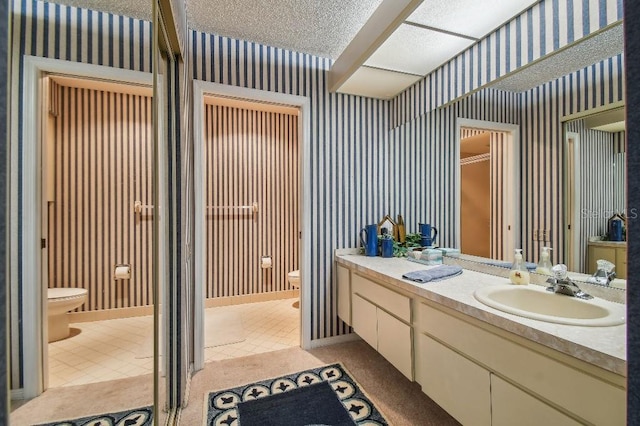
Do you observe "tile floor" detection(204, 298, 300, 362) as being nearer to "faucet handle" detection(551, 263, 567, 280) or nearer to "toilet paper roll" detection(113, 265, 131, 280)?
"toilet paper roll" detection(113, 265, 131, 280)

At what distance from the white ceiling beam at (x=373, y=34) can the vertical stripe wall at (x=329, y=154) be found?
291mm

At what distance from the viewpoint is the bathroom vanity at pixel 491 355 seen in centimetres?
87

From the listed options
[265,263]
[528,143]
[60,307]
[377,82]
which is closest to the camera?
[60,307]

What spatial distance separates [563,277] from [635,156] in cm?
125

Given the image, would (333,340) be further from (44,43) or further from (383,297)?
(44,43)

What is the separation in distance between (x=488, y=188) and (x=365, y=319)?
1272 millimetres

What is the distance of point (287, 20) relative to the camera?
2.16 metres

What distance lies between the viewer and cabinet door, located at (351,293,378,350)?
2096 millimetres

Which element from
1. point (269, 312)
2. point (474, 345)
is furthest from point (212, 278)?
point (474, 345)

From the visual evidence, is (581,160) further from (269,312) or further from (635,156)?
(269,312)

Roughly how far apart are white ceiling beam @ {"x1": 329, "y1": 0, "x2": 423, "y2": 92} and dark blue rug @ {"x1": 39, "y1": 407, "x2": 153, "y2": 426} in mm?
1989

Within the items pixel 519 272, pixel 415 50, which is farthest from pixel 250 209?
pixel 519 272

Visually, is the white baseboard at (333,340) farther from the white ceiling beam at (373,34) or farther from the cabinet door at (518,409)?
the white ceiling beam at (373,34)

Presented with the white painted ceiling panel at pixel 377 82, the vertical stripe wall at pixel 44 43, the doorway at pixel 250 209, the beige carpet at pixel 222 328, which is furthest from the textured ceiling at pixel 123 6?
the doorway at pixel 250 209
